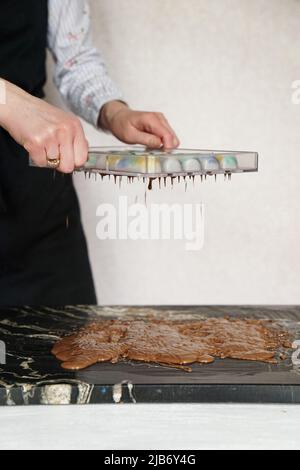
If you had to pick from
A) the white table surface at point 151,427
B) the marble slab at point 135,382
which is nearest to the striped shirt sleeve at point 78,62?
the marble slab at point 135,382

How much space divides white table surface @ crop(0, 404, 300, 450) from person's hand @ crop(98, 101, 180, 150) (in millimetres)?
778

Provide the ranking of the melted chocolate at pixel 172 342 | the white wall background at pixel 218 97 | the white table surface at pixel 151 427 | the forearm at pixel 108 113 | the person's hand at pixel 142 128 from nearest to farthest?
the white table surface at pixel 151 427 < the melted chocolate at pixel 172 342 < the person's hand at pixel 142 128 < the forearm at pixel 108 113 < the white wall background at pixel 218 97

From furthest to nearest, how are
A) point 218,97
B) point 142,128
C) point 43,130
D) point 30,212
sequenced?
point 218,97
point 30,212
point 142,128
point 43,130

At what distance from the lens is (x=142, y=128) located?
6.29 ft

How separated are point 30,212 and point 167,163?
2.18 ft

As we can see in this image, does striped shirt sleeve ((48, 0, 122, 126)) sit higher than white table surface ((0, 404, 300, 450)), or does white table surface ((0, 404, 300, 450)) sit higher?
striped shirt sleeve ((48, 0, 122, 126))

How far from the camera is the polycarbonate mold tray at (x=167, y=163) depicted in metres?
1.47

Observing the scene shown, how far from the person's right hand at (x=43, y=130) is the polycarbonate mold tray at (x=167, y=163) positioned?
0.22 ft

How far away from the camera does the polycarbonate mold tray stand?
1471mm

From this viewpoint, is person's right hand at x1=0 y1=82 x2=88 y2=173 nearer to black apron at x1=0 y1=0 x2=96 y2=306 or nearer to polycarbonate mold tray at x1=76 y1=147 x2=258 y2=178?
polycarbonate mold tray at x1=76 y1=147 x2=258 y2=178

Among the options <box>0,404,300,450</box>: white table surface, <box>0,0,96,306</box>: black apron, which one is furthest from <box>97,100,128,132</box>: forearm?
<box>0,404,300,450</box>: white table surface

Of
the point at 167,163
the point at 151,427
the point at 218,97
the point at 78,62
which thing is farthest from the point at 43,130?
the point at 218,97

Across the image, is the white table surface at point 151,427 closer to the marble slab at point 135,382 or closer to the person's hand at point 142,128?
the marble slab at point 135,382

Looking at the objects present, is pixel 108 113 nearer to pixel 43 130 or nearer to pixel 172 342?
pixel 43 130
